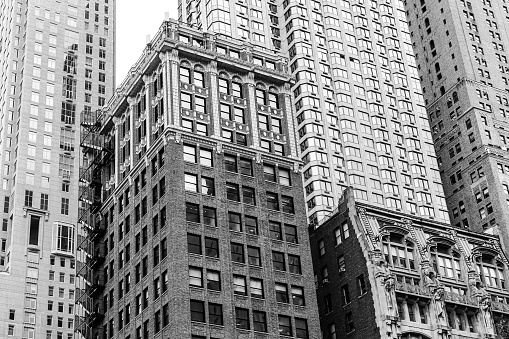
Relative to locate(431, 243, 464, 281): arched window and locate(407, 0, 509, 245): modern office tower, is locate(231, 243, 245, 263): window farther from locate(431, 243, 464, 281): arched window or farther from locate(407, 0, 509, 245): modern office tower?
locate(407, 0, 509, 245): modern office tower

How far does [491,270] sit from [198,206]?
150 feet

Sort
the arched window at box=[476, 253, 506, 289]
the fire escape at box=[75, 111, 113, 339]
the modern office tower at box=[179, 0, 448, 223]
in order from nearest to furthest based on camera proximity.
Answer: the fire escape at box=[75, 111, 113, 339] → the arched window at box=[476, 253, 506, 289] → the modern office tower at box=[179, 0, 448, 223]

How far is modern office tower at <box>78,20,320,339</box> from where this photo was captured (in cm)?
9644

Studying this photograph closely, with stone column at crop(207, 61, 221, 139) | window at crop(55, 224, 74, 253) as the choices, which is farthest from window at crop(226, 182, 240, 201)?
window at crop(55, 224, 74, 253)

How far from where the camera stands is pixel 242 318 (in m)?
96.0

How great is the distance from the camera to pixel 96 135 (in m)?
129

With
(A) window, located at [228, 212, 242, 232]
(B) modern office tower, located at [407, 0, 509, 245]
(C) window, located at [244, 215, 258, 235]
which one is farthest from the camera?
(B) modern office tower, located at [407, 0, 509, 245]

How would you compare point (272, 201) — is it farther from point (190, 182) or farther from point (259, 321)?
point (259, 321)

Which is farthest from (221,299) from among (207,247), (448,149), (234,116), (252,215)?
(448,149)

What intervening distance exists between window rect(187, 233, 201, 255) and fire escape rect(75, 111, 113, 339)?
2224 cm

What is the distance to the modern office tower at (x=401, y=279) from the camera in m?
106

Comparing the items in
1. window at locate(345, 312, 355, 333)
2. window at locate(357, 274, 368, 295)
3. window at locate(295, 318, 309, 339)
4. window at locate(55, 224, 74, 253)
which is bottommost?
window at locate(295, 318, 309, 339)

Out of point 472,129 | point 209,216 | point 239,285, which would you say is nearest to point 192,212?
point 209,216

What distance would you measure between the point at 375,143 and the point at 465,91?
2963cm
